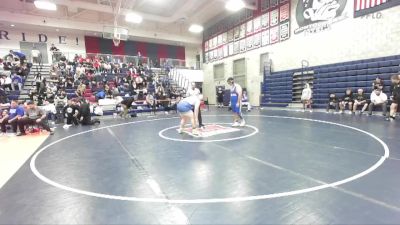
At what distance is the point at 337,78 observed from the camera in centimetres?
1348

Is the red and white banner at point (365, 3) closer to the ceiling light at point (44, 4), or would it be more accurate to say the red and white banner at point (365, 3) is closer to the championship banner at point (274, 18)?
the championship banner at point (274, 18)

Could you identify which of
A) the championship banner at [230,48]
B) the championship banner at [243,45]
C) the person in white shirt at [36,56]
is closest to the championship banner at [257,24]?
the championship banner at [243,45]

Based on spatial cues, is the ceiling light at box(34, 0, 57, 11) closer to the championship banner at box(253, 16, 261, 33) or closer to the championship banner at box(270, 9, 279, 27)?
the championship banner at box(253, 16, 261, 33)

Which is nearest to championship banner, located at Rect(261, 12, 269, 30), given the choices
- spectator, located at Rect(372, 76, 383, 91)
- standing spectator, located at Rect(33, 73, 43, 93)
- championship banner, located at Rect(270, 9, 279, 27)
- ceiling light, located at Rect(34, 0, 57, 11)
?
championship banner, located at Rect(270, 9, 279, 27)

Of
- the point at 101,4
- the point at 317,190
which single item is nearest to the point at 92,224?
the point at 317,190

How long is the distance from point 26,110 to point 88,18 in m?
16.9

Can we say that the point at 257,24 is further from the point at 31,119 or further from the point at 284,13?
the point at 31,119

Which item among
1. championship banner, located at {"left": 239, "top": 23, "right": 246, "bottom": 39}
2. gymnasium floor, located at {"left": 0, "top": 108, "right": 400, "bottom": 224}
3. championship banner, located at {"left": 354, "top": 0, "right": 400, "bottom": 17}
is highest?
championship banner, located at {"left": 239, "top": 23, "right": 246, "bottom": 39}

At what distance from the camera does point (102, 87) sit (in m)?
16.8

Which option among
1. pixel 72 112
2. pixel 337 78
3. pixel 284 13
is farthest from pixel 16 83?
pixel 337 78

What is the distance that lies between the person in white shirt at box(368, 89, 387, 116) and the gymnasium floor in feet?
17.0

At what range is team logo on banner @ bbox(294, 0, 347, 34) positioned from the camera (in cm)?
1354

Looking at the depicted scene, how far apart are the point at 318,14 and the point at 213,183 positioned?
14489 mm

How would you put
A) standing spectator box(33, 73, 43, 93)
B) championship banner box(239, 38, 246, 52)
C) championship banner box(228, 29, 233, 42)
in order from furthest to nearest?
1. championship banner box(228, 29, 233, 42)
2. championship banner box(239, 38, 246, 52)
3. standing spectator box(33, 73, 43, 93)
